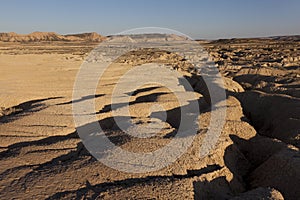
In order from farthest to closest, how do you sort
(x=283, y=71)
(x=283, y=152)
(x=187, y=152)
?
1. (x=283, y=71)
2. (x=283, y=152)
3. (x=187, y=152)

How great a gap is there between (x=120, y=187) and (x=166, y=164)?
106cm

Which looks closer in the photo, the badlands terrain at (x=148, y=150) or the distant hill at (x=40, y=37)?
the badlands terrain at (x=148, y=150)

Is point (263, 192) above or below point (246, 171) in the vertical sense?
above

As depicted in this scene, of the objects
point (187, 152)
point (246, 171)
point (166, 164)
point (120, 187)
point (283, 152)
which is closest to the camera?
point (120, 187)

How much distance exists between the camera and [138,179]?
208 inches

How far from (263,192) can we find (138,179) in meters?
1.95

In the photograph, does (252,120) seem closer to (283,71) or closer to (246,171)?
(246,171)

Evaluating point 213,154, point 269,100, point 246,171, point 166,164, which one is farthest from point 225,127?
point 269,100

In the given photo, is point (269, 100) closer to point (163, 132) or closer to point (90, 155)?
point (163, 132)

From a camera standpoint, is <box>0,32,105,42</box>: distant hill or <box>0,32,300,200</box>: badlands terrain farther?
<box>0,32,105,42</box>: distant hill

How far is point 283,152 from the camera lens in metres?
6.65

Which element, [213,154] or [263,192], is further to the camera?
[213,154]

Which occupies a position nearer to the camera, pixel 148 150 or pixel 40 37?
pixel 148 150

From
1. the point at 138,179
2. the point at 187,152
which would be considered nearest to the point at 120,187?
the point at 138,179
